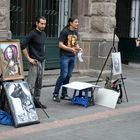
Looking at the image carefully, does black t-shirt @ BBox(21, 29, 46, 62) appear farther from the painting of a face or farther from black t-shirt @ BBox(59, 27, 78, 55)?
black t-shirt @ BBox(59, 27, 78, 55)

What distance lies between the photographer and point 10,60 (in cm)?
771

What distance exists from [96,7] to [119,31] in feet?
15.5

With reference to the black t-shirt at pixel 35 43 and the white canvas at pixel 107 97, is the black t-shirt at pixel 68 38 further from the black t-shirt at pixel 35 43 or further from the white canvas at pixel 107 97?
the white canvas at pixel 107 97

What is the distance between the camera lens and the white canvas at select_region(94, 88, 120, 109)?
30.9 feet

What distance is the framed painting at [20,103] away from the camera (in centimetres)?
739

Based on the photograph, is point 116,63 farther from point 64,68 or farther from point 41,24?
point 41,24

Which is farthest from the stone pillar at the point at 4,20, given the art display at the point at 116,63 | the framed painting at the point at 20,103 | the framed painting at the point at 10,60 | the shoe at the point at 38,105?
the framed painting at the point at 20,103

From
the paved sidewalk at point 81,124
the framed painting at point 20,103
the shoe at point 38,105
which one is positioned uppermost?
the framed painting at point 20,103

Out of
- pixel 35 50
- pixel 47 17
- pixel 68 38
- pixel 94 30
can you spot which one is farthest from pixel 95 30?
pixel 35 50

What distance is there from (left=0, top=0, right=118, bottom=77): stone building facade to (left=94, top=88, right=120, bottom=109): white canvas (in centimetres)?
354

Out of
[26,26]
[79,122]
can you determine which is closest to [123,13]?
[26,26]

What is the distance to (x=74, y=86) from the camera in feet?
30.3

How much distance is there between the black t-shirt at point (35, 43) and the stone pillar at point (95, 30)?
481 cm

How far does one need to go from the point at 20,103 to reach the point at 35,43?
144cm
